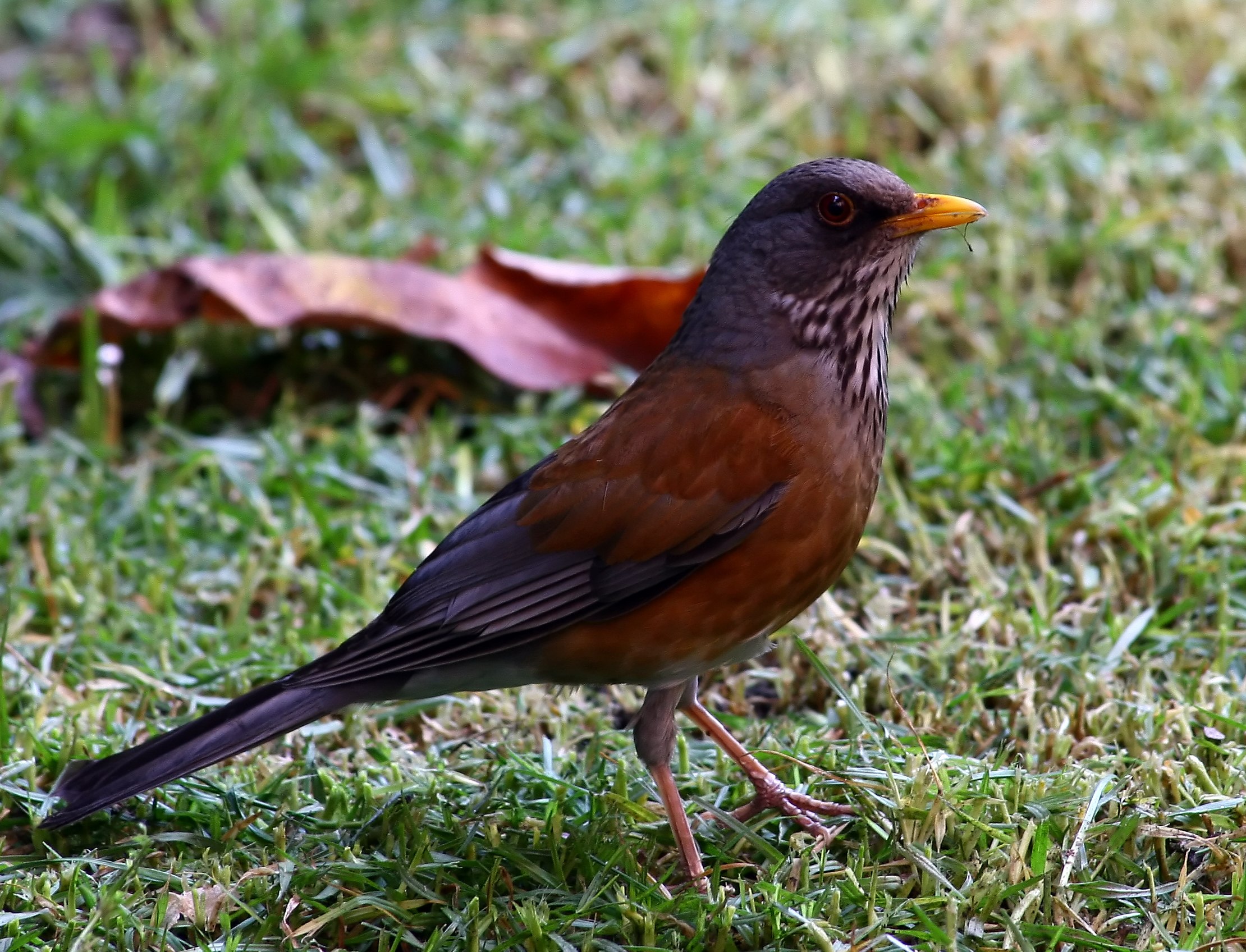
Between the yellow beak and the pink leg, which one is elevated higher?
the yellow beak

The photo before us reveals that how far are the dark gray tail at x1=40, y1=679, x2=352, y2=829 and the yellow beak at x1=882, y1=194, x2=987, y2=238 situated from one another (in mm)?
1876

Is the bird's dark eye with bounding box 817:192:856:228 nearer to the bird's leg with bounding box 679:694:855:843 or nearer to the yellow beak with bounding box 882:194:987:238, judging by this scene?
the yellow beak with bounding box 882:194:987:238

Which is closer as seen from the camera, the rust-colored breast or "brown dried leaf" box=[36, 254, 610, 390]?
the rust-colored breast

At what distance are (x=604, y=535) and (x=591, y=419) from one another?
82.7 inches

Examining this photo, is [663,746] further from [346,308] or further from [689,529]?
[346,308]

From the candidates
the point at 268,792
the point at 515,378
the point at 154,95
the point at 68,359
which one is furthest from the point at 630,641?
the point at 154,95

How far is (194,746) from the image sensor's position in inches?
154

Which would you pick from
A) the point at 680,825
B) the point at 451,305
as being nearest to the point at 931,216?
the point at 680,825

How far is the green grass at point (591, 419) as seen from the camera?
12.5 feet

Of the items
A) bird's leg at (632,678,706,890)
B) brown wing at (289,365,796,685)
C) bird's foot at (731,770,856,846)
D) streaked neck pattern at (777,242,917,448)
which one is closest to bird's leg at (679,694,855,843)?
bird's foot at (731,770,856,846)

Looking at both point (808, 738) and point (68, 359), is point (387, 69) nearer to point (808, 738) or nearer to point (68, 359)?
point (68, 359)

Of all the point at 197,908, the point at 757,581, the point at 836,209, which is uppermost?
the point at 836,209

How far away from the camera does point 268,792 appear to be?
4270 millimetres

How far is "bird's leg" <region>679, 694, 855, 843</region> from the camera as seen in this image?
403 cm
